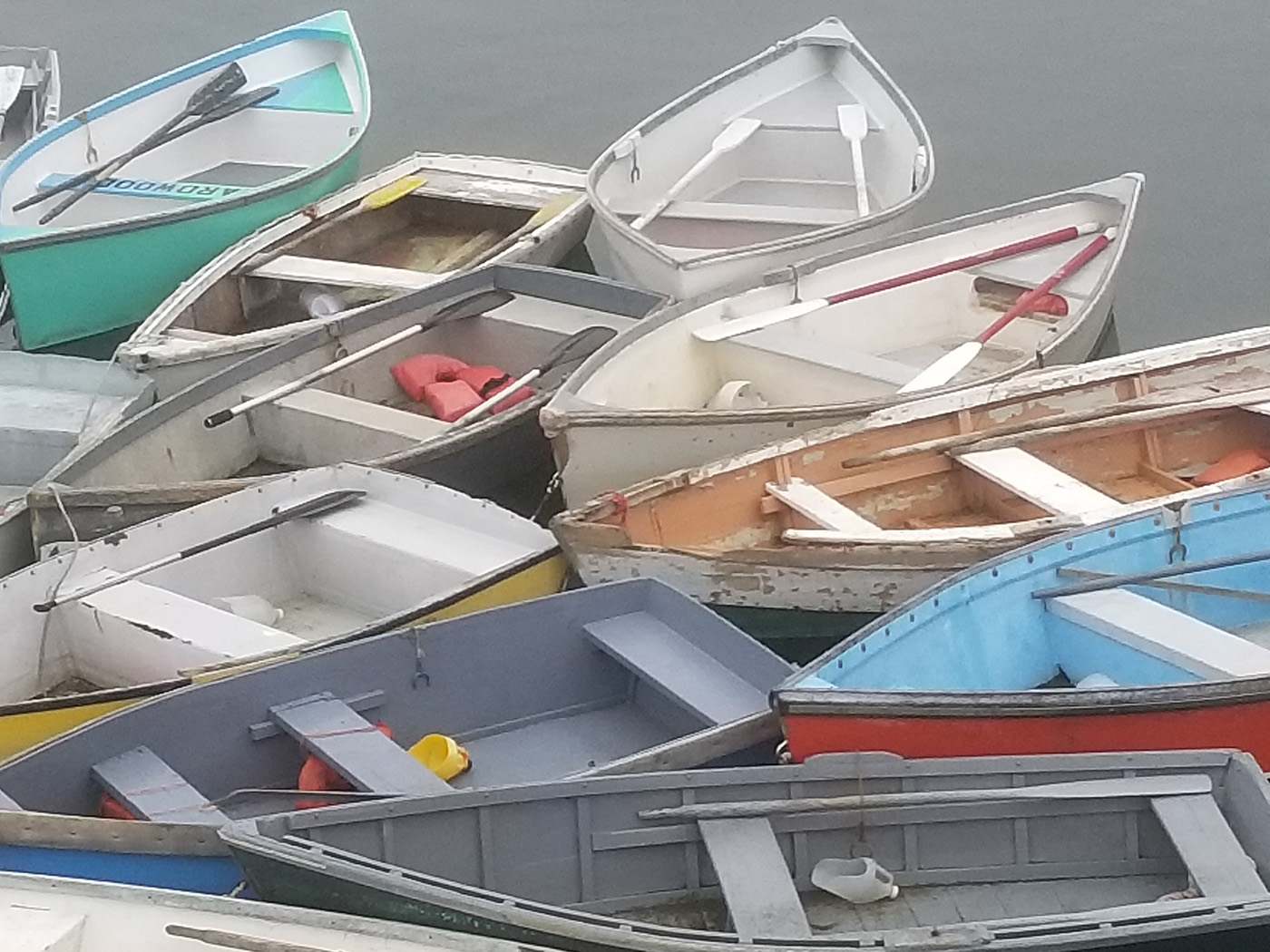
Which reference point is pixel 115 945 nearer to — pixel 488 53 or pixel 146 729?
pixel 146 729

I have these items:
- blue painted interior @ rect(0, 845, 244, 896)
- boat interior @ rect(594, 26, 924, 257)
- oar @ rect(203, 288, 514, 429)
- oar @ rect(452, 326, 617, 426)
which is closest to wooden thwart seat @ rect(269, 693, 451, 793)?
blue painted interior @ rect(0, 845, 244, 896)

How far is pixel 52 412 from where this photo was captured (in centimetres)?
733

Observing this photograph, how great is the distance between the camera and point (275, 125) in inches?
408

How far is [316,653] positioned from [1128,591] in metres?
2.56

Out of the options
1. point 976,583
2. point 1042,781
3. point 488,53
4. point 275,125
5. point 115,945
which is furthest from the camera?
point 488,53

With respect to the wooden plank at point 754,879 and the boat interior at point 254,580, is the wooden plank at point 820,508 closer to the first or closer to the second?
the boat interior at point 254,580

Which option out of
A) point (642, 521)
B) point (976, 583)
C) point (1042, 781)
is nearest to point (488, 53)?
point (642, 521)

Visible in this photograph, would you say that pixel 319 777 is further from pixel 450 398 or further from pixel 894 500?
pixel 450 398

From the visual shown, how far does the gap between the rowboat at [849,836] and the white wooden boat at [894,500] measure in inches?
58.4

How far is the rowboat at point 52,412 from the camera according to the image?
281 inches

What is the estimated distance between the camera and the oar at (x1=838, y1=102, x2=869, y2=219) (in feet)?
29.5

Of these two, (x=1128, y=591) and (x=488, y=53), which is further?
(x=488, y=53)

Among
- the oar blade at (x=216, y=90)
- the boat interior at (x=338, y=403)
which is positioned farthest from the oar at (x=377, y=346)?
the oar blade at (x=216, y=90)

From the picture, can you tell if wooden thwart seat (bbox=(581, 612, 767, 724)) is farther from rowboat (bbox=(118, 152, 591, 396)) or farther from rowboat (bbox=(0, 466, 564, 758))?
rowboat (bbox=(118, 152, 591, 396))
